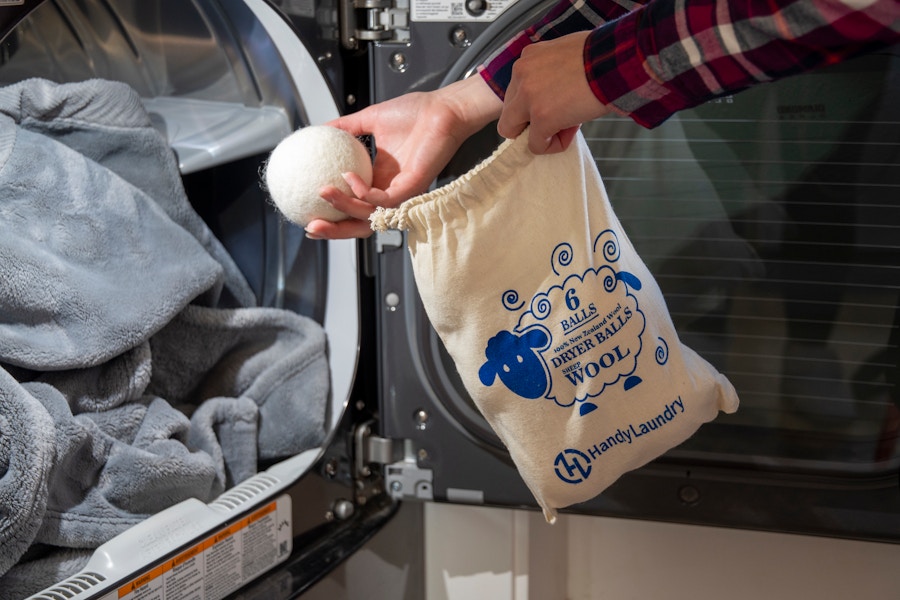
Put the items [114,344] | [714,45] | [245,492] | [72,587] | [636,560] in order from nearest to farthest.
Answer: [714,45] → [72,587] → [114,344] → [245,492] → [636,560]

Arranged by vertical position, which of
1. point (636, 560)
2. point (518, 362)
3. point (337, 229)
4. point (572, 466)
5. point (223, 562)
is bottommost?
point (636, 560)

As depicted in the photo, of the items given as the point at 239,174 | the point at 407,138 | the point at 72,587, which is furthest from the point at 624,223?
the point at 72,587

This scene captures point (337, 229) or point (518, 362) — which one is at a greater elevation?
point (337, 229)

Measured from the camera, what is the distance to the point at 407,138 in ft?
3.73

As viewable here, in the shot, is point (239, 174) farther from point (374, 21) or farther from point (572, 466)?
point (572, 466)

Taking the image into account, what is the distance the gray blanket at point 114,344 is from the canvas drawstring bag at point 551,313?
1.18ft

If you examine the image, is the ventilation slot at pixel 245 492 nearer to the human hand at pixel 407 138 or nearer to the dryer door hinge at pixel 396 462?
the dryer door hinge at pixel 396 462

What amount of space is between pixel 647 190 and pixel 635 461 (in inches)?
14.1

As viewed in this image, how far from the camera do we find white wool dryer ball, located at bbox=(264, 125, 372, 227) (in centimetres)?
103

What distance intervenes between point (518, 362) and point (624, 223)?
32 centimetres

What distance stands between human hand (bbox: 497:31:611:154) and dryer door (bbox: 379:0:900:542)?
1.04ft

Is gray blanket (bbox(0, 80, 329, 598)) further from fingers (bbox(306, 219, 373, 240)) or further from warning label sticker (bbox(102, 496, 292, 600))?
fingers (bbox(306, 219, 373, 240))

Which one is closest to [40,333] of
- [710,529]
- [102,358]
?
[102,358]

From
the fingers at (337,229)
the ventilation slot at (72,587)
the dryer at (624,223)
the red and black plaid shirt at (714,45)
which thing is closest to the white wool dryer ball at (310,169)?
the fingers at (337,229)
